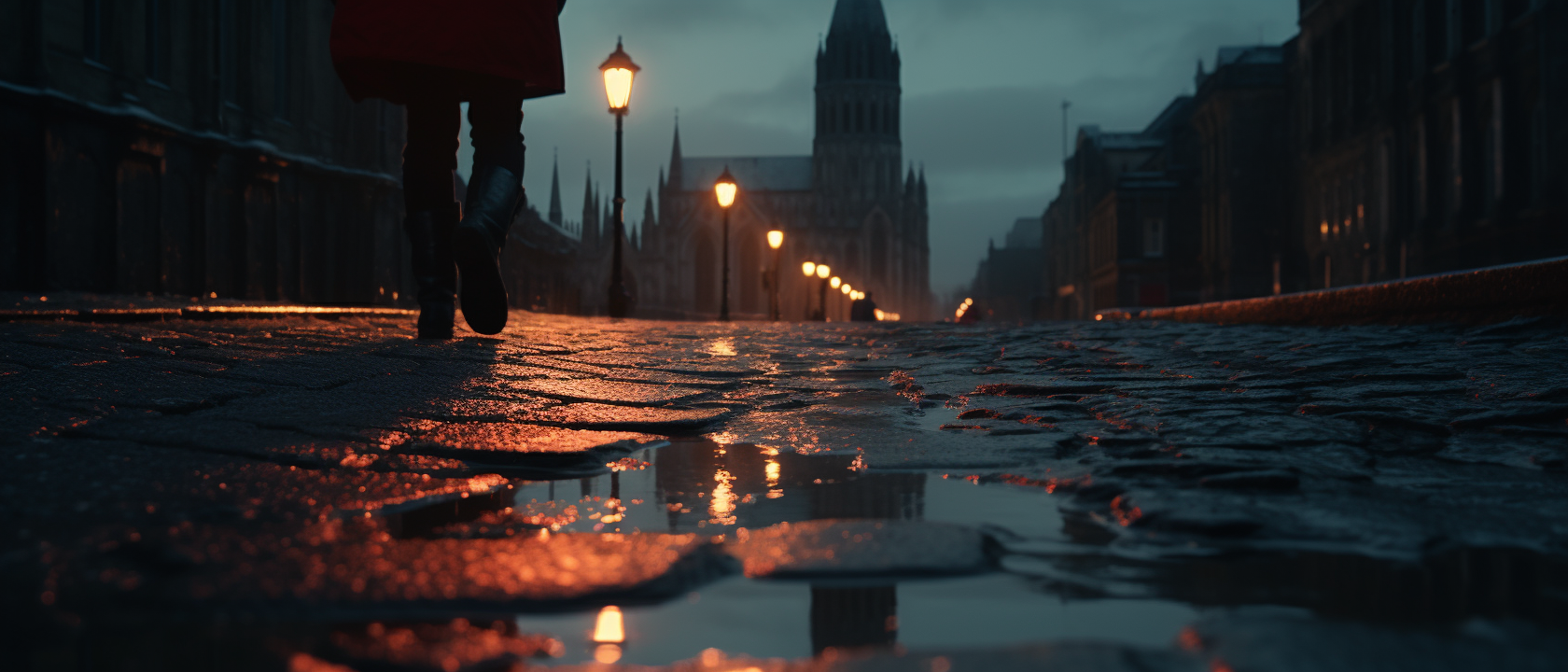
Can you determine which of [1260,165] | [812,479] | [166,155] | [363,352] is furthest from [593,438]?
[1260,165]

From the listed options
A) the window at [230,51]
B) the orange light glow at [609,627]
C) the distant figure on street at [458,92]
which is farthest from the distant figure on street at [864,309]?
the orange light glow at [609,627]

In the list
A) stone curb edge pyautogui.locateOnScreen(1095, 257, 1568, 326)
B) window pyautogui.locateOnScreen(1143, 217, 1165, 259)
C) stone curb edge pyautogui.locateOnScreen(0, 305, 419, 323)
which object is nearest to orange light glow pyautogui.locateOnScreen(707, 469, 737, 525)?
stone curb edge pyautogui.locateOnScreen(0, 305, 419, 323)

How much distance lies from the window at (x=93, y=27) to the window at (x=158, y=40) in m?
0.91

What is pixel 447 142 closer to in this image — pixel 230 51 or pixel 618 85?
pixel 618 85

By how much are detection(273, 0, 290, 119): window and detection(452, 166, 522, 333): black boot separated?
1449cm

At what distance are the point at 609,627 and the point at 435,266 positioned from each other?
444 centimetres

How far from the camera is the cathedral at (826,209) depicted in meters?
91.8

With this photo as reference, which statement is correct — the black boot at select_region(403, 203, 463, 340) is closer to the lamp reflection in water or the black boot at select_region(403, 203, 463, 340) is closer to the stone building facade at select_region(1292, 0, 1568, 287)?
the lamp reflection in water

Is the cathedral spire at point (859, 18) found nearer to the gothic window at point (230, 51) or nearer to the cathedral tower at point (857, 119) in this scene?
the cathedral tower at point (857, 119)

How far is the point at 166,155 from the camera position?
14.5 m

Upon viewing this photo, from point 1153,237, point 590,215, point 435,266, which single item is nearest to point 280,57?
point 435,266

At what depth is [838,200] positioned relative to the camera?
100062mm

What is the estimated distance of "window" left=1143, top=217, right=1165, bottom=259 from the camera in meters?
49.3

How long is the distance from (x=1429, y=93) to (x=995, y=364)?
23.8 m
